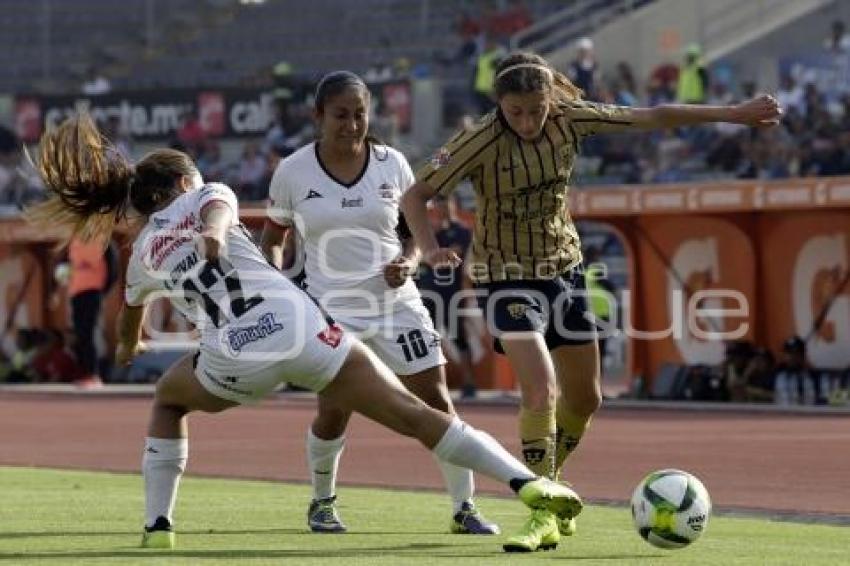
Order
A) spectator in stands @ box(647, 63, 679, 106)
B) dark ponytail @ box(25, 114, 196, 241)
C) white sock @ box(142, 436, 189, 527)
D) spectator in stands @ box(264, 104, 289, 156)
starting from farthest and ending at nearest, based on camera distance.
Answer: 1. spectator in stands @ box(264, 104, 289, 156)
2. spectator in stands @ box(647, 63, 679, 106)
3. white sock @ box(142, 436, 189, 527)
4. dark ponytail @ box(25, 114, 196, 241)

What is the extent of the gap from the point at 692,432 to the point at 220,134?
57.0 ft

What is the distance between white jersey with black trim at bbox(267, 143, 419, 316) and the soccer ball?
1941mm

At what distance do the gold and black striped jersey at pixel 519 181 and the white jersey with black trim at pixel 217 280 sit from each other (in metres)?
1.15

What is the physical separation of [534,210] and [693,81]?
21.1 meters

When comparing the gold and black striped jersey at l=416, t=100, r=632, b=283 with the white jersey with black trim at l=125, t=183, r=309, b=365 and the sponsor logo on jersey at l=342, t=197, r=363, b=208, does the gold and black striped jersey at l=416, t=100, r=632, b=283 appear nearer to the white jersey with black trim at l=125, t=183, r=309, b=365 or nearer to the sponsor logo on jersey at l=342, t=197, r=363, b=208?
the sponsor logo on jersey at l=342, t=197, r=363, b=208

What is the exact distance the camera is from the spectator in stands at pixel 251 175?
3247cm

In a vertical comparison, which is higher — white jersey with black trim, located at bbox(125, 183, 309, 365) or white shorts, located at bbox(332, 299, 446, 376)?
white jersey with black trim, located at bbox(125, 183, 309, 365)

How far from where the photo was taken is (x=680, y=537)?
9242 millimetres

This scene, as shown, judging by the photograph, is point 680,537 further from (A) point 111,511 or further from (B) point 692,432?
(B) point 692,432

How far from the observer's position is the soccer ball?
30.3 ft

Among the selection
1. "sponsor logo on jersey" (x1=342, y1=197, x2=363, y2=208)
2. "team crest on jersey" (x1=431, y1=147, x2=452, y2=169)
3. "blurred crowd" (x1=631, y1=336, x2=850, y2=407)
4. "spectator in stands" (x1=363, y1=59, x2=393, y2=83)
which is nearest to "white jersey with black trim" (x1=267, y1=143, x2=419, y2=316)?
"sponsor logo on jersey" (x1=342, y1=197, x2=363, y2=208)

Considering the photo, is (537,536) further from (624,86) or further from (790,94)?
(624,86)

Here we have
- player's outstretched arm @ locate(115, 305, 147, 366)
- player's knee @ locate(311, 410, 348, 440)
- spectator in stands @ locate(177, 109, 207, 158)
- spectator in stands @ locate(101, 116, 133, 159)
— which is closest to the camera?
player's outstretched arm @ locate(115, 305, 147, 366)

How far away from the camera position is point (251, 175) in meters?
32.9
